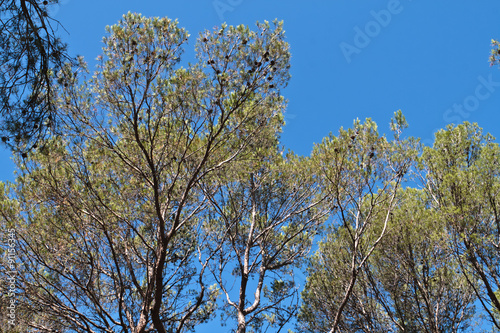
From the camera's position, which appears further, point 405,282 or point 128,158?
point 405,282

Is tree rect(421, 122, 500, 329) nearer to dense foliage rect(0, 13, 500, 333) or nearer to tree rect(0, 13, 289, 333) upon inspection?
dense foliage rect(0, 13, 500, 333)

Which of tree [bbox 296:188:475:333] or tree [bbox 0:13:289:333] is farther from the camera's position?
tree [bbox 296:188:475:333]

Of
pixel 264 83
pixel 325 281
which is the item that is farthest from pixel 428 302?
pixel 264 83

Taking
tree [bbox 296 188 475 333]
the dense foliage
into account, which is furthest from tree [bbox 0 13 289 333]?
tree [bbox 296 188 475 333]

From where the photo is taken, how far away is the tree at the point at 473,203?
763cm

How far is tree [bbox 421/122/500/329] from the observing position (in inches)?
301

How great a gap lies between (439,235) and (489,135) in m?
2.77

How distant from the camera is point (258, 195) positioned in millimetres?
9547

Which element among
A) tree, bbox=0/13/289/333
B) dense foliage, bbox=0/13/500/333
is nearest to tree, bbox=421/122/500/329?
dense foliage, bbox=0/13/500/333

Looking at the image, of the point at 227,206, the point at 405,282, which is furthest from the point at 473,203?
the point at 227,206

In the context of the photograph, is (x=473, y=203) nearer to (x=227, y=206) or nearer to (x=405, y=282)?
(x=405, y=282)

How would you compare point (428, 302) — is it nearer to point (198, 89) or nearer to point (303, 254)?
point (303, 254)

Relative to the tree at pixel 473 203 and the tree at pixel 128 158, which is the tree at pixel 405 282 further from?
the tree at pixel 128 158

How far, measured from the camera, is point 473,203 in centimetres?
797
